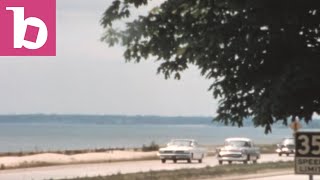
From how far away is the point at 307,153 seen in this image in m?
11.0

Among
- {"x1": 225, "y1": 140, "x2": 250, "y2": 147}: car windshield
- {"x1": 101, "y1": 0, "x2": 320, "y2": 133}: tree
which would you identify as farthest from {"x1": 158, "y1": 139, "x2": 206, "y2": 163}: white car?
{"x1": 101, "y1": 0, "x2": 320, "y2": 133}: tree

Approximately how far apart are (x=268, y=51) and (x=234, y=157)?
4036 cm

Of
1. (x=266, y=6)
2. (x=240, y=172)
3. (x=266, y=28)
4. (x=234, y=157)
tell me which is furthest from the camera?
(x=234, y=157)

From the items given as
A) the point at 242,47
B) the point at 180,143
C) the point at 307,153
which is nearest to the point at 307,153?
the point at 307,153

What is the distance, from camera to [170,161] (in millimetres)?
51250

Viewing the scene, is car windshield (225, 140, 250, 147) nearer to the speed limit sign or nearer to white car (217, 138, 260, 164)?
white car (217, 138, 260, 164)

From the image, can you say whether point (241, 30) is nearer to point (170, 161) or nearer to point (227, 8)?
point (227, 8)

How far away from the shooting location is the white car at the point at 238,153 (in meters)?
48.8

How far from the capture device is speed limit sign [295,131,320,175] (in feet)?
35.5

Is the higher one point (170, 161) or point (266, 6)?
point (266, 6)

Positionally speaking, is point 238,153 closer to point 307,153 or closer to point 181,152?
point 181,152

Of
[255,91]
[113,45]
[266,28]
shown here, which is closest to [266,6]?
[266,28]

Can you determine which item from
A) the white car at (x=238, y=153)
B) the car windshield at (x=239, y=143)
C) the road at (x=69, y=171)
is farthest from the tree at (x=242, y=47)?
the car windshield at (x=239, y=143)

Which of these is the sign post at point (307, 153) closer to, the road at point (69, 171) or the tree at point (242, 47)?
the tree at point (242, 47)
